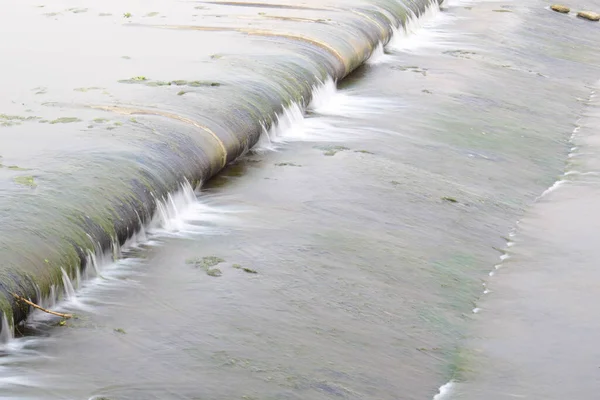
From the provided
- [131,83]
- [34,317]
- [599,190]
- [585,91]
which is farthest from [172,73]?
[585,91]

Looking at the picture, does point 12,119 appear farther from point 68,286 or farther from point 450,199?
point 450,199

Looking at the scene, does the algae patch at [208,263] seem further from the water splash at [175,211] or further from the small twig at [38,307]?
the small twig at [38,307]

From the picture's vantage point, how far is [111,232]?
6031 millimetres

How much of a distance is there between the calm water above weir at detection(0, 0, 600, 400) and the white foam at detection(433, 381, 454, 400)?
0.03m

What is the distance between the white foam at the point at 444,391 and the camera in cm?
500

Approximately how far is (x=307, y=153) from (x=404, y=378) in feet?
Answer: 11.0

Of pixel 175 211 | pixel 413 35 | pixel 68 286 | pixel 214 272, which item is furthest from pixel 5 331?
pixel 413 35

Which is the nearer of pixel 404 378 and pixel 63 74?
pixel 404 378

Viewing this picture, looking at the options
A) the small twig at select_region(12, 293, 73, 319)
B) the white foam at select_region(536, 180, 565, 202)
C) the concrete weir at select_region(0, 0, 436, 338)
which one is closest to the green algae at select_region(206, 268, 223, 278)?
the concrete weir at select_region(0, 0, 436, 338)

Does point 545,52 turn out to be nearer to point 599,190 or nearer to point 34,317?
point 599,190

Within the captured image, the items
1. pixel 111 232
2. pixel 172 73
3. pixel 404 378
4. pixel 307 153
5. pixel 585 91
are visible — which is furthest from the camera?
pixel 585 91

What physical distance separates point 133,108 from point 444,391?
3.52m

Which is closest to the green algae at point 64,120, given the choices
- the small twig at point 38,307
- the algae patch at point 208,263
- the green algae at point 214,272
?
the algae patch at point 208,263

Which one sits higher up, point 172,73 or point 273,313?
point 172,73
